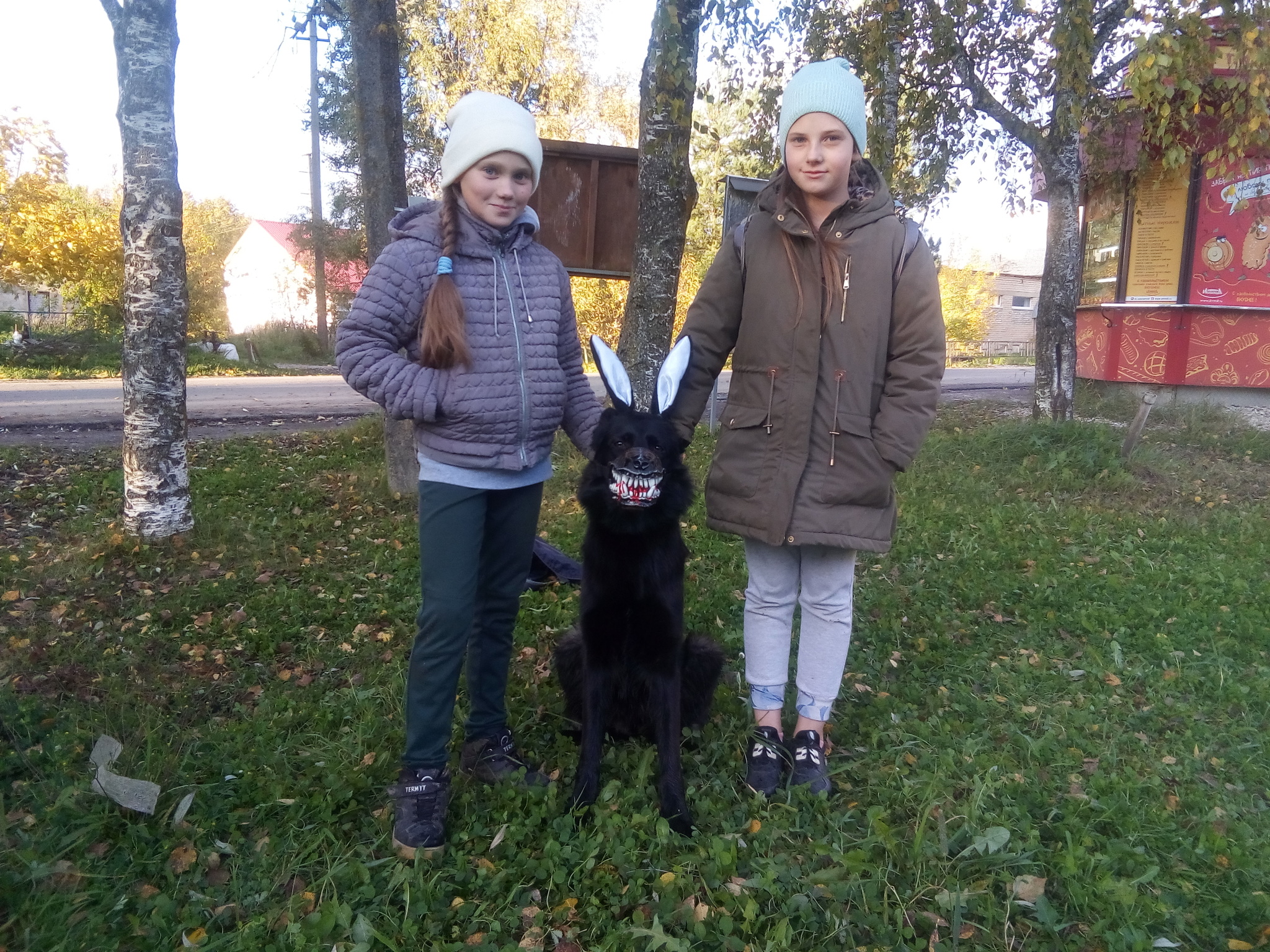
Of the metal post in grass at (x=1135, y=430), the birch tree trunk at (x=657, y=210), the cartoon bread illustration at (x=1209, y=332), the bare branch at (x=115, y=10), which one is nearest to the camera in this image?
the bare branch at (x=115, y=10)

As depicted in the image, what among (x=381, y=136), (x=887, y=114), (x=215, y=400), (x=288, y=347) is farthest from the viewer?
(x=288, y=347)

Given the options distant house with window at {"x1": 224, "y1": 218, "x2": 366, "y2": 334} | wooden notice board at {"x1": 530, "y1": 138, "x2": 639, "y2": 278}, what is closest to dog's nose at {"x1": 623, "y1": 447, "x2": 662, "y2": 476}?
wooden notice board at {"x1": 530, "y1": 138, "x2": 639, "y2": 278}

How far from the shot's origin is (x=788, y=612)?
3.17 meters

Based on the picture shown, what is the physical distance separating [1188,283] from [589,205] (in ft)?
30.1

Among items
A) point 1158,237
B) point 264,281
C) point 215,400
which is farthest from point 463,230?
point 264,281

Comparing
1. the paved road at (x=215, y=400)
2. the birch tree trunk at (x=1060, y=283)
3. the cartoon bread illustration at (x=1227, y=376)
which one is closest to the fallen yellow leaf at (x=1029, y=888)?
the paved road at (x=215, y=400)

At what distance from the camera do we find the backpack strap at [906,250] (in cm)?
279

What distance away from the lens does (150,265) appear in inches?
201

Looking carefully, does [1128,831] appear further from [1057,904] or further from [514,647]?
[514,647]

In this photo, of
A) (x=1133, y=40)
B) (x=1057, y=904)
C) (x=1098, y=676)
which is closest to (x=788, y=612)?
(x=1057, y=904)

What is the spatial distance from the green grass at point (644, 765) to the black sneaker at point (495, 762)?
0.09 m

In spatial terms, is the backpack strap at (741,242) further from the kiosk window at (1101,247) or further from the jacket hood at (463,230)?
the kiosk window at (1101,247)

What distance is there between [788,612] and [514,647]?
1.63 meters

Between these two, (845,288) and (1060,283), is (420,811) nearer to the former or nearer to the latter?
(845,288)
